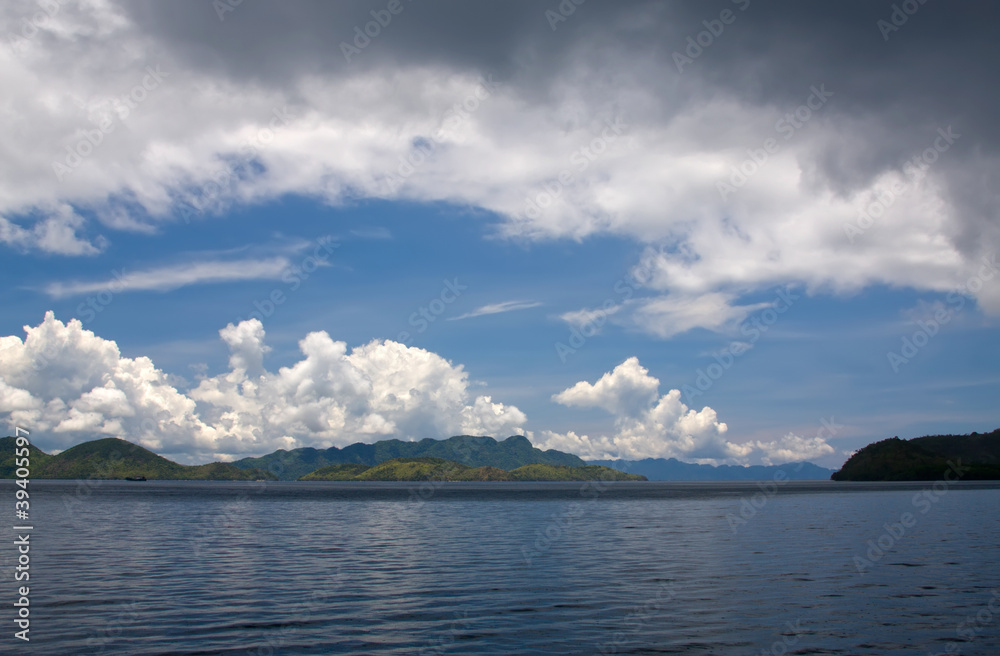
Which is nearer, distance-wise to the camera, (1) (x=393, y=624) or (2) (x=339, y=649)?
(2) (x=339, y=649)

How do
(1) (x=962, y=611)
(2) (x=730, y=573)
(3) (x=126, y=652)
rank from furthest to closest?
(2) (x=730, y=573) → (1) (x=962, y=611) → (3) (x=126, y=652)

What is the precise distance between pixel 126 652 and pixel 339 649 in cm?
908

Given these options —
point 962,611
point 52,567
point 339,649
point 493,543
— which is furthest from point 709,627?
point 52,567

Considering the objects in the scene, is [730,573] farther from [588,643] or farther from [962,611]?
[588,643]

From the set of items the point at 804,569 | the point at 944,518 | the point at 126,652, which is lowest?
the point at 944,518

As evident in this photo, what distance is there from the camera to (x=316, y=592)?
135 feet

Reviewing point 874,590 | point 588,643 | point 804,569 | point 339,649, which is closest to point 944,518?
point 804,569

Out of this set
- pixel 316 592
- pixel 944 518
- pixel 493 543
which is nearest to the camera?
pixel 316 592

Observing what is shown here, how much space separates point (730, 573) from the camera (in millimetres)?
48438

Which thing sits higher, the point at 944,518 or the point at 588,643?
the point at 588,643

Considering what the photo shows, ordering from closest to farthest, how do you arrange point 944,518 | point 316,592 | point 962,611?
1. point 962,611
2. point 316,592
3. point 944,518

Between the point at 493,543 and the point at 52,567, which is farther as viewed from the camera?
the point at 493,543

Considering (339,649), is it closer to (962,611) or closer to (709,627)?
(709,627)

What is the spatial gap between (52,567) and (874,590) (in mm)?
60921
